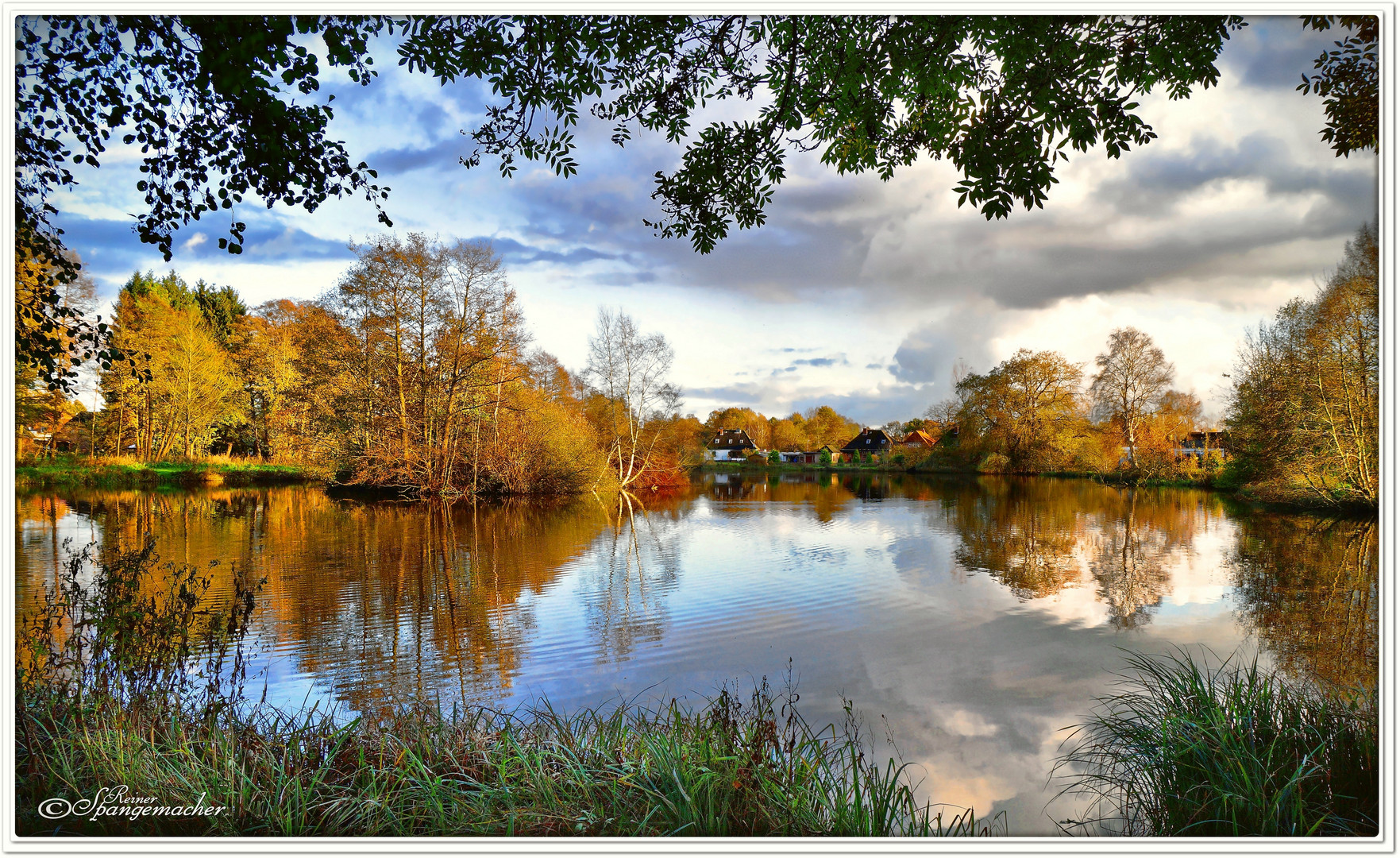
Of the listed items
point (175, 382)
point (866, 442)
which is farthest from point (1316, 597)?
point (866, 442)

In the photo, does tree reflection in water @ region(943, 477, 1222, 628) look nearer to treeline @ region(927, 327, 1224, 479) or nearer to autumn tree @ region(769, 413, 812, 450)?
treeline @ region(927, 327, 1224, 479)

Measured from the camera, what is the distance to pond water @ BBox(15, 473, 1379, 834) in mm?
4098

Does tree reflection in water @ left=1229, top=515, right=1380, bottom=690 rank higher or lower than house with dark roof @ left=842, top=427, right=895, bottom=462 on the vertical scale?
lower

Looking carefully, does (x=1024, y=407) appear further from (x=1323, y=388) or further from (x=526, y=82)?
(x=526, y=82)

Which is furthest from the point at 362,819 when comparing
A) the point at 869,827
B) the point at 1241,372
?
the point at 1241,372

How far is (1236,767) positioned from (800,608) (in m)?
4.56

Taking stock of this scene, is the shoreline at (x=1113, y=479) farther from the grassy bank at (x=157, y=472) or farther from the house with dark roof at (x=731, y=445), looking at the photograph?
the grassy bank at (x=157, y=472)

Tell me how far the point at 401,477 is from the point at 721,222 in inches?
676

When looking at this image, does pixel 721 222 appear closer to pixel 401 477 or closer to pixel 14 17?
pixel 14 17

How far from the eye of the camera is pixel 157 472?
15.7m

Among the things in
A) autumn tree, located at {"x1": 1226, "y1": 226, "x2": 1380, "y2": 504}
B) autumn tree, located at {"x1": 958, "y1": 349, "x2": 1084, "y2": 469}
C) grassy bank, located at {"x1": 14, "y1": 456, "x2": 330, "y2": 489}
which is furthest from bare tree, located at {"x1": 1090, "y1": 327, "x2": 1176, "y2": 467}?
grassy bank, located at {"x1": 14, "y1": 456, "x2": 330, "y2": 489}

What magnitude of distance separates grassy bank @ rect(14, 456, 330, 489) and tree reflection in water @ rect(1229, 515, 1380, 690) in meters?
10.4

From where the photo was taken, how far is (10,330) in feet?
7.84

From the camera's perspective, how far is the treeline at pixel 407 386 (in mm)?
16203
